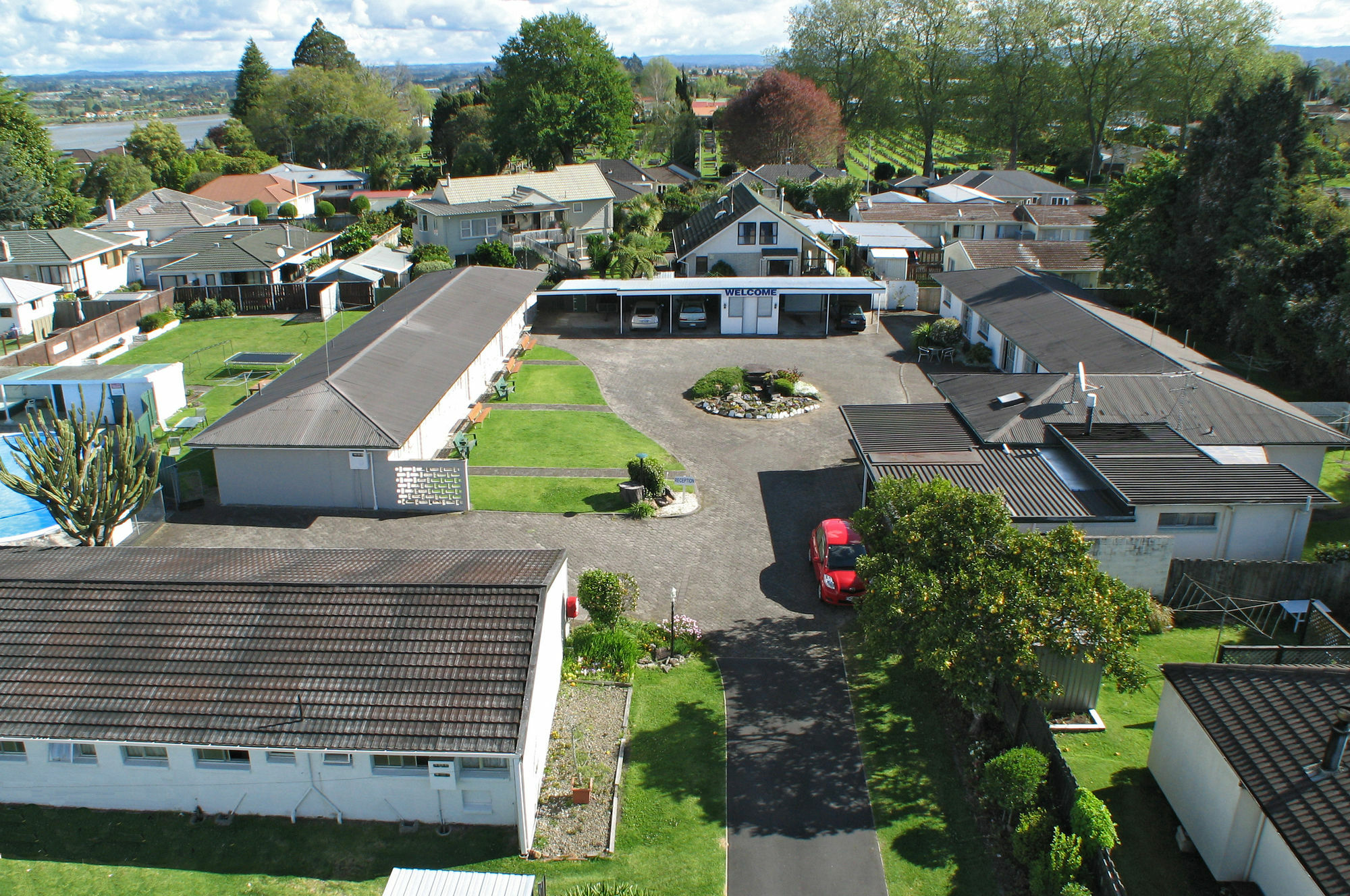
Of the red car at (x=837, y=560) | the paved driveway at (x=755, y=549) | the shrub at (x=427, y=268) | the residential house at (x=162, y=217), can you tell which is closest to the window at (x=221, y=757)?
the paved driveway at (x=755, y=549)

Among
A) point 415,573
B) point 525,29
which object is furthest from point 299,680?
point 525,29

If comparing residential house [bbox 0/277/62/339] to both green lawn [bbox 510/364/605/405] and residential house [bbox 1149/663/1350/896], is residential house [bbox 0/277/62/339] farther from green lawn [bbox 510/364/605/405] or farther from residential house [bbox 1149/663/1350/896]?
residential house [bbox 1149/663/1350/896]

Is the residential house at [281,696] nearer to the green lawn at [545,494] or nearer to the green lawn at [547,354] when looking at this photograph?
the green lawn at [545,494]

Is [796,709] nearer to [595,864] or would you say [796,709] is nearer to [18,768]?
[595,864]

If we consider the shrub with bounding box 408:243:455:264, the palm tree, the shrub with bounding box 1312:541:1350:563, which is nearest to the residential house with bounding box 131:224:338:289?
the shrub with bounding box 408:243:455:264

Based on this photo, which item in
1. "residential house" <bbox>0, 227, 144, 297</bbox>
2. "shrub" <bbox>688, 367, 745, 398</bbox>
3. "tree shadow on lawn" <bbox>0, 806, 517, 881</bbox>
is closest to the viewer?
A: "tree shadow on lawn" <bbox>0, 806, 517, 881</bbox>

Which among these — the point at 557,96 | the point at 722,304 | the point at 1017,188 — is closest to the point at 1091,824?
the point at 722,304

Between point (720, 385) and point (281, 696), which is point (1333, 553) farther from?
point (281, 696)
